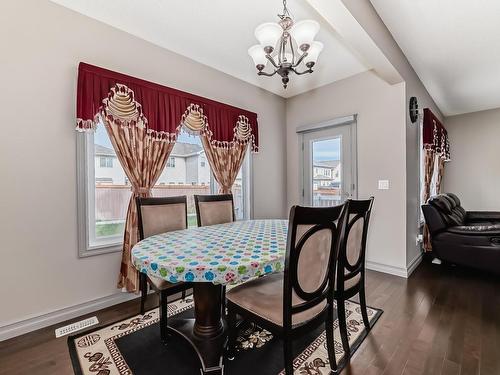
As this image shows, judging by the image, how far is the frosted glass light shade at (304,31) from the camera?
1.75 metres

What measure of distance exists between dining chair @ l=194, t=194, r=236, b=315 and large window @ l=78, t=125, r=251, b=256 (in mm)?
548

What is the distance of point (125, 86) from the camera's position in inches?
92.7

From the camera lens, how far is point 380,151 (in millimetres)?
3209

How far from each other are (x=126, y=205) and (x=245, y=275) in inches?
71.7

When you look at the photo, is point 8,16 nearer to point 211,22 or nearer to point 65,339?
point 211,22

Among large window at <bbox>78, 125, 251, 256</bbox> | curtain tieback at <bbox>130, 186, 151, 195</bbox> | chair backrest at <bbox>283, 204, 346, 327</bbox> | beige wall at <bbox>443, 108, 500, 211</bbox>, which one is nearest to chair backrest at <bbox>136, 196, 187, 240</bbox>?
curtain tieback at <bbox>130, 186, 151, 195</bbox>

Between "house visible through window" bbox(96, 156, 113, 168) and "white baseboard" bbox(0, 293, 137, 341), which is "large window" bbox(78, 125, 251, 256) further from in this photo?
"white baseboard" bbox(0, 293, 137, 341)

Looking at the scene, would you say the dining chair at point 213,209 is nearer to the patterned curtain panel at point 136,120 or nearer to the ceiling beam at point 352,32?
the patterned curtain panel at point 136,120

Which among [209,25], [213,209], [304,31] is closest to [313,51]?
[304,31]

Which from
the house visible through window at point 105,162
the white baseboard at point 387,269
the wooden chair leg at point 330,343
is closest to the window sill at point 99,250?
the house visible through window at point 105,162

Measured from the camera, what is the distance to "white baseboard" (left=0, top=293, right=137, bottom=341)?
6.05ft

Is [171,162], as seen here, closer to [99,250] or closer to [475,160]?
[99,250]

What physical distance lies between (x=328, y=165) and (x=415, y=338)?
2482mm

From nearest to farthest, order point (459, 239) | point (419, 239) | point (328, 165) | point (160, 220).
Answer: point (160, 220), point (459, 239), point (419, 239), point (328, 165)
